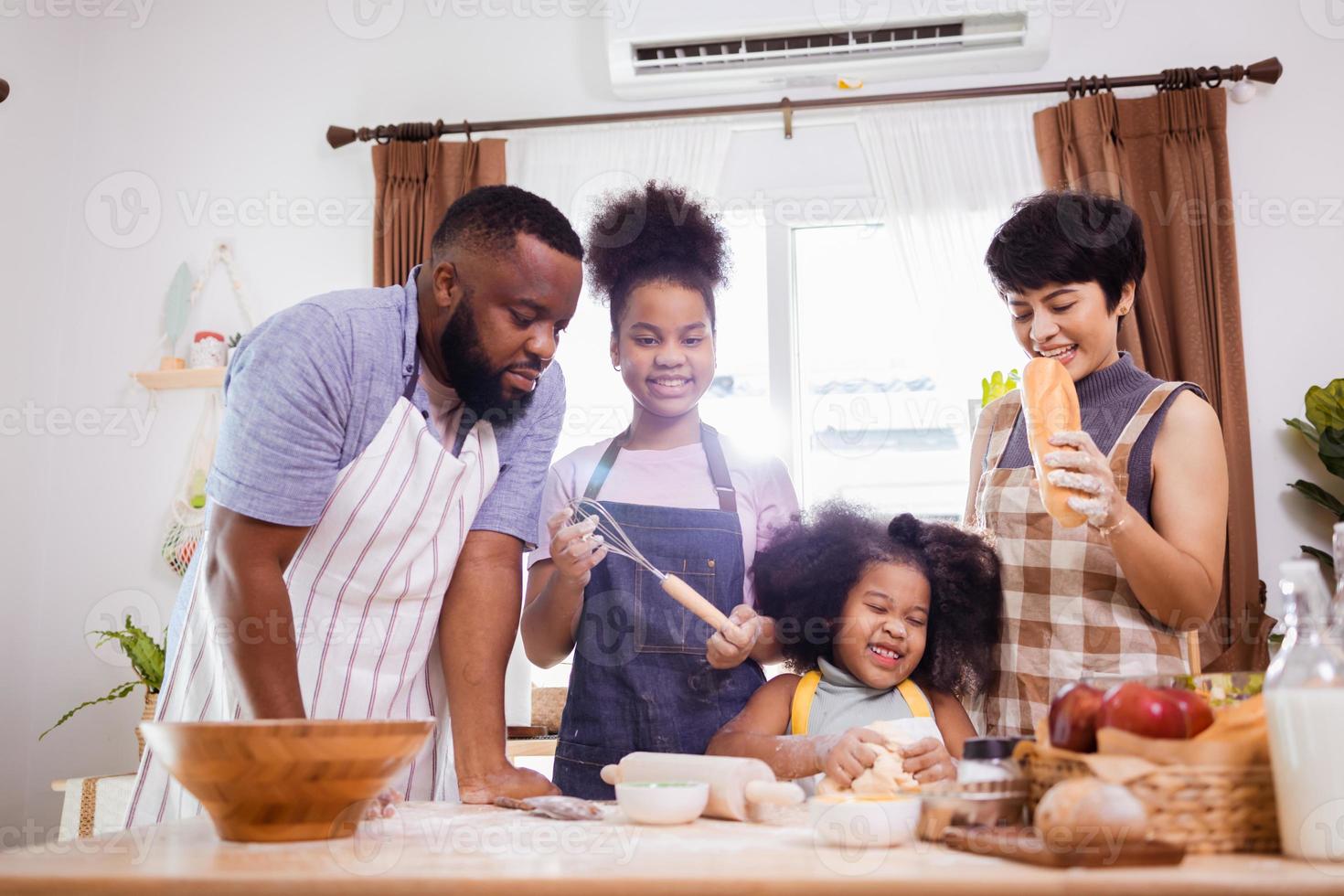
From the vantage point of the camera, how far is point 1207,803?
892 millimetres

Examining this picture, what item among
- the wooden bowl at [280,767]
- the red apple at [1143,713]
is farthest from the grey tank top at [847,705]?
the wooden bowl at [280,767]

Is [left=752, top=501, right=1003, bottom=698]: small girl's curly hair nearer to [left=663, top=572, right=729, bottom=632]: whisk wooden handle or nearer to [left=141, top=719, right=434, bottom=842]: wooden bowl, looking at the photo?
[left=663, top=572, right=729, bottom=632]: whisk wooden handle

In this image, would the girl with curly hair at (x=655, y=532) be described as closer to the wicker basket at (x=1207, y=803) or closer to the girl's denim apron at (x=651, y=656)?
the girl's denim apron at (x=651, y=656)

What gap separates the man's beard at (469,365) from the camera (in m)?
1.72

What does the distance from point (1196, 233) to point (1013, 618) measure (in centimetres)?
227

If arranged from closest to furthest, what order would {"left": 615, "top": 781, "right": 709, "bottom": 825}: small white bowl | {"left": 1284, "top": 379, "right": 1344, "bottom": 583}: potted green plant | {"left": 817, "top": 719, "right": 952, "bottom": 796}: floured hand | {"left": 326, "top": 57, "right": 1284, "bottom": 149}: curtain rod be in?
{"left": 615, "top": 781, "right": 709, "bottom": 825}: small white bowl → {"left": 817, "top": 719, "right": 952, "bottom": 796}: floured hand → {"left": 1284, "top": 379, "right": 1344, "bottom": 583}: potted green plant → {"left": 326, "top": 57, "right": 1284, "bottom": 149}: curtain rod

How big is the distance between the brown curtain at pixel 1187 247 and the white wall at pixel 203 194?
173 millimetres

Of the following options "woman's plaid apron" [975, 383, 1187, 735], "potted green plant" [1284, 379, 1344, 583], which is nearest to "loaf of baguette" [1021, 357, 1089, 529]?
"woman's plaid apron" [975, 383, 1187, 735]

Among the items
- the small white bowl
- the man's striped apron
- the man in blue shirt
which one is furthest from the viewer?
the man's striped apron

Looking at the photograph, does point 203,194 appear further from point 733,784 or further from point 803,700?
point 733,784

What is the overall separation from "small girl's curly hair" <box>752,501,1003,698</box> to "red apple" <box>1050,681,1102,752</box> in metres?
0.66

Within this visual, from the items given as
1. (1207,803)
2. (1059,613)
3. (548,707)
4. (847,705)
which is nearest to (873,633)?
(847,705)

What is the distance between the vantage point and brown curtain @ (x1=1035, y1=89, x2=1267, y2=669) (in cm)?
326

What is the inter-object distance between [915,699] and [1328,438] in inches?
89.7
